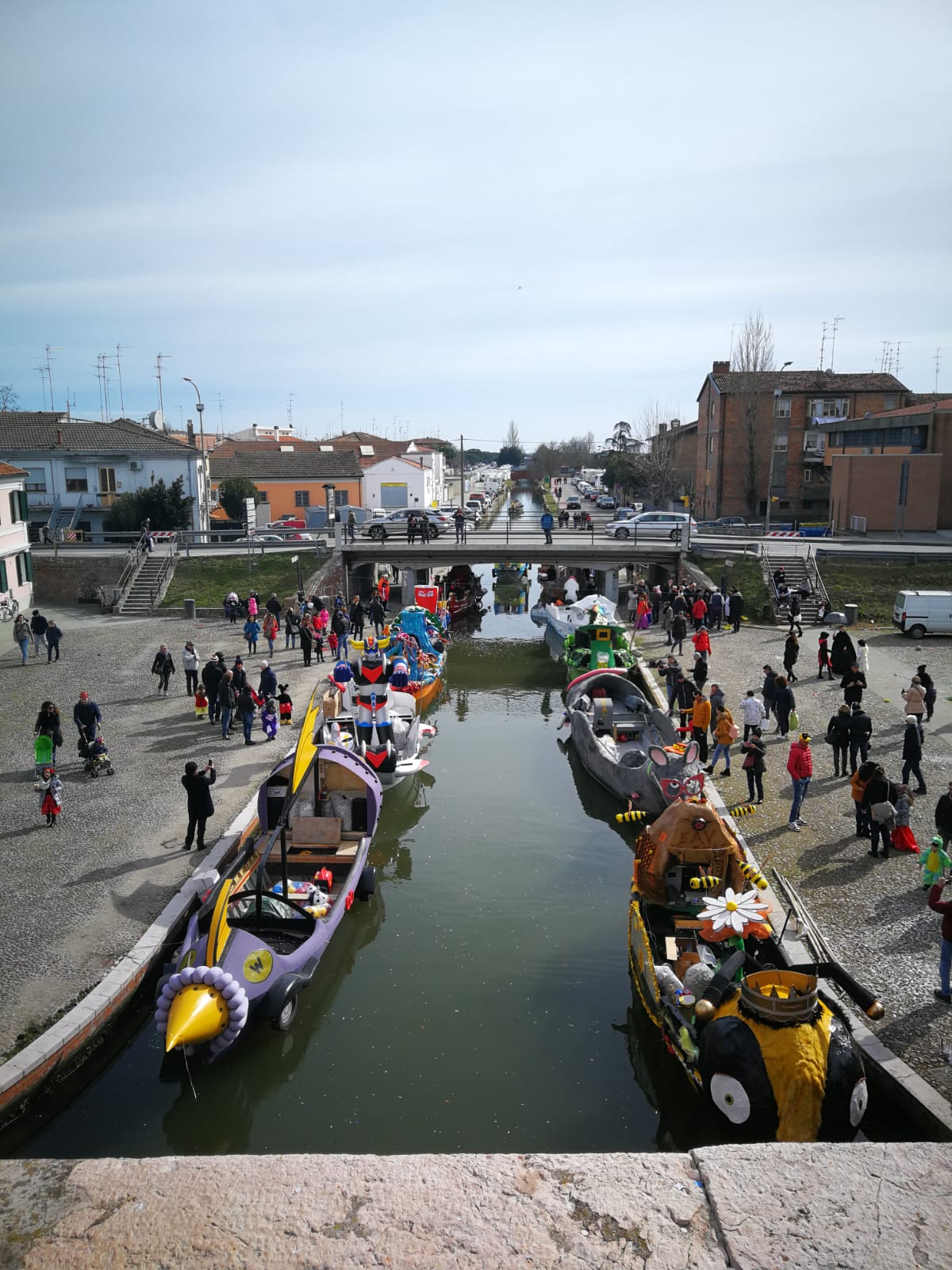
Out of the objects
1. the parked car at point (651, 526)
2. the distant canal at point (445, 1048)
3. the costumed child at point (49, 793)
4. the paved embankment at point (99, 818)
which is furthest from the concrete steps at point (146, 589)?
the distant canal at point (445, 1048)

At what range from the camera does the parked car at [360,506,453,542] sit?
41344 mm

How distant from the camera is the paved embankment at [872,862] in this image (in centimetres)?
936

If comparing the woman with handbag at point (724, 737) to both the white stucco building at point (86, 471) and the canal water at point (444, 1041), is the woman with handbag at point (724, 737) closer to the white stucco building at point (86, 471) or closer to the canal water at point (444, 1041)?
the canal water at point (444, 1041)

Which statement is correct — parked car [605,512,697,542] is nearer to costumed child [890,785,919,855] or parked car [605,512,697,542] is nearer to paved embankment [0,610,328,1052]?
paved embankment [0,610,328,1052]

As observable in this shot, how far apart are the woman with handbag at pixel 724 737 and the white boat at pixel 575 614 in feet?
37.6

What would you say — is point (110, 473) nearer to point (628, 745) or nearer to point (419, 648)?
point (419, 648)

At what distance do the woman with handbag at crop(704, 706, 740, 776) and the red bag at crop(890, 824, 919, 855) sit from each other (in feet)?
12.2

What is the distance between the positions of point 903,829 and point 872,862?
0.70 metres

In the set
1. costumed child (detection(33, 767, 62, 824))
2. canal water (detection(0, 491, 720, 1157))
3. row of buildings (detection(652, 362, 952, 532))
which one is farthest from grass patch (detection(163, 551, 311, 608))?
row of buildings (detection(652, 362, 952, 532))

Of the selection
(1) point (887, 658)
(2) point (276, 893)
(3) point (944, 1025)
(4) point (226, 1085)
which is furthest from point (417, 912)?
(1) point (887, 658)

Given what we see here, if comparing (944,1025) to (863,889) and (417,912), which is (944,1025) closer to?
(863,889)

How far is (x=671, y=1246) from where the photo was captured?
5637 mm

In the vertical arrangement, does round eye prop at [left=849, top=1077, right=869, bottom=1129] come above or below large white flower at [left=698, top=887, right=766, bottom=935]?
below

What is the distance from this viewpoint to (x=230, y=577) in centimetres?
3581
